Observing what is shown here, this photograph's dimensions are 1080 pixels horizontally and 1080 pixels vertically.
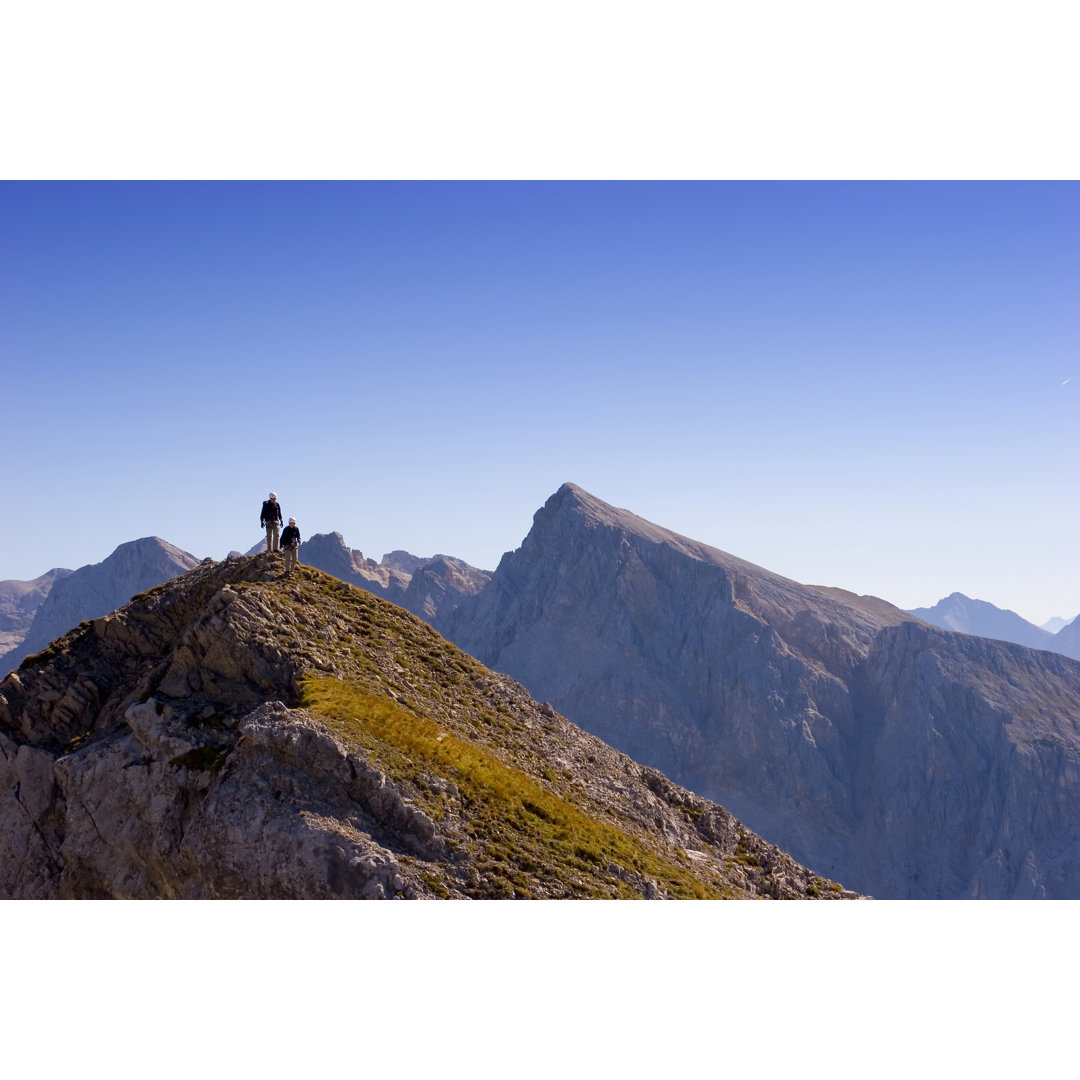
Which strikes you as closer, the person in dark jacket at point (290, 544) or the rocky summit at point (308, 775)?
the rocky summit at point (308, 775)

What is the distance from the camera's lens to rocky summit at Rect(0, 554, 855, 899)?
99.2 feet

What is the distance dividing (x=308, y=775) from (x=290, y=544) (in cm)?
1318

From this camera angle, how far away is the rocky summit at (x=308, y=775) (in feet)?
99.2

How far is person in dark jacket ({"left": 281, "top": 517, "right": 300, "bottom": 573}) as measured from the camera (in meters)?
41.1

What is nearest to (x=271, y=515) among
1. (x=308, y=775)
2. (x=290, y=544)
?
(x=290, y=544)

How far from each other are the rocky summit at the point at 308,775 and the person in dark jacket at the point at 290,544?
0.67 metres

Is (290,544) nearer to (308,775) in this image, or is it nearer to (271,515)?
(271,515)

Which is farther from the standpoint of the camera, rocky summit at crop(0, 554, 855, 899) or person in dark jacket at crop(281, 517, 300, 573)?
person in dark jacket at crop(281, 517, 300, 573)

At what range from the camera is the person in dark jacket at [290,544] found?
41.1 metres

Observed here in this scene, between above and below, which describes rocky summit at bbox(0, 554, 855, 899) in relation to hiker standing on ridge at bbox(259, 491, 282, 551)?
below

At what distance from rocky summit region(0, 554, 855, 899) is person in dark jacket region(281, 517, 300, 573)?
0.67 meters

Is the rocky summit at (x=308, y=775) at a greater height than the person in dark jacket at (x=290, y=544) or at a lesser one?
lesser

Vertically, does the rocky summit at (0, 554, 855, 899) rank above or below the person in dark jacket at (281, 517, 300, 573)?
below

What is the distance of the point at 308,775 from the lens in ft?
103
